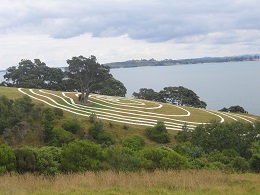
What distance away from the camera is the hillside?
45812mm

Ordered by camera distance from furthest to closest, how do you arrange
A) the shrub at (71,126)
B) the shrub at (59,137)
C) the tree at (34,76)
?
the tree at (34,76) → the shrub at (71,126) → the shrub at (59,137)

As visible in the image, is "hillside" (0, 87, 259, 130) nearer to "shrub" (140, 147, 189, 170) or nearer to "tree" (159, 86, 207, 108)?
"shrub" (140, 147, 189, 170)

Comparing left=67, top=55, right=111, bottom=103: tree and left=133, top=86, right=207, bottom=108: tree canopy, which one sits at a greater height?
left=67, top=55, right=111, bottom=103: tree

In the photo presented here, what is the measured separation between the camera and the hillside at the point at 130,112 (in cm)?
4581

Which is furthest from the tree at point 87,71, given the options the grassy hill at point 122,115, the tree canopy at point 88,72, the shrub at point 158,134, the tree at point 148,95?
the tree at point 148,95

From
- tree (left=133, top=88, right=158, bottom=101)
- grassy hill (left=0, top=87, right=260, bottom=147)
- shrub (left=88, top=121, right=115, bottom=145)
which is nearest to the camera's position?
shrub (left=88, top=121, right=115, bottom=145)

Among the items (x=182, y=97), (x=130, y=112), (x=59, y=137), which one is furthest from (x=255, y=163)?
(x=182, y=97)

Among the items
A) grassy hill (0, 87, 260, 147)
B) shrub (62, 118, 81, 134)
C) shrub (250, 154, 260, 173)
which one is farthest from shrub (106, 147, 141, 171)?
shrub (62, 118, 81, 134)

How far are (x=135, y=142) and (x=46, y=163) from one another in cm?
1651

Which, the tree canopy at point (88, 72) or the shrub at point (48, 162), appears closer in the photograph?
the shrub at point (48, 162)

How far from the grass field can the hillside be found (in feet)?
101

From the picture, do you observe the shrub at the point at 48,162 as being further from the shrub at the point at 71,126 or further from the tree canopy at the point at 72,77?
the tree canopy at the point at 72,77

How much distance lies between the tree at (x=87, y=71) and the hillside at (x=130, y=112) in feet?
12.6

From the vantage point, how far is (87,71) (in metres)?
50.5
